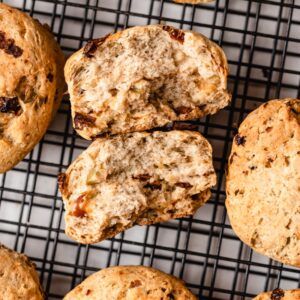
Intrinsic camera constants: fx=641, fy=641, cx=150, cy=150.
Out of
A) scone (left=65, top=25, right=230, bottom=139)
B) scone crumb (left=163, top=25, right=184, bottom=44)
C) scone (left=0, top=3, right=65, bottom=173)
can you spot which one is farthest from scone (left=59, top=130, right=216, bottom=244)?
scone crumb (left=163, top=25, right=184, bottom=44)

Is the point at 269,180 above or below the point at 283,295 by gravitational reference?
above

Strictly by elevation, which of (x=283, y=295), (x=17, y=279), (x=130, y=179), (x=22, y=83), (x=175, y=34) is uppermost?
(x=175, y=34)

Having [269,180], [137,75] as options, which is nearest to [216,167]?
[269,180]

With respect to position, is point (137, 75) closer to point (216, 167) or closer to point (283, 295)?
point (216, 167)

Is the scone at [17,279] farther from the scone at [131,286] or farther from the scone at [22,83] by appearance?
the scone at [22,83]

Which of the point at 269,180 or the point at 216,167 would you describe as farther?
the point at 216,167

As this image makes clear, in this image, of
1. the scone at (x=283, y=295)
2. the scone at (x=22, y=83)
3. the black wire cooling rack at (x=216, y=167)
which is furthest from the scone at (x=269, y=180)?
the scone at (x=22, y=83)

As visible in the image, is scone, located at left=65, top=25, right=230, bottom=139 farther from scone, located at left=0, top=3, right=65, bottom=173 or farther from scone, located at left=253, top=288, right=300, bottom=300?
scone, located at left=253, top=288, right=300, bottom=300
